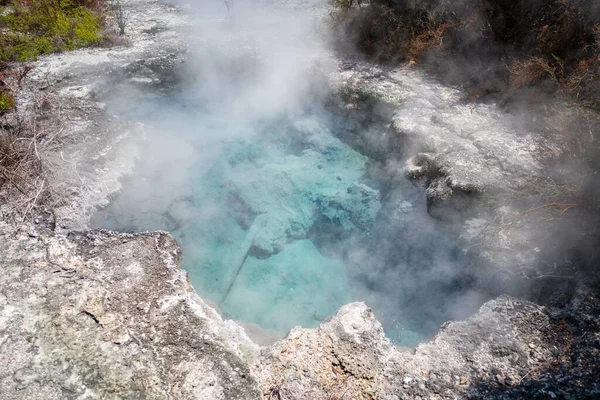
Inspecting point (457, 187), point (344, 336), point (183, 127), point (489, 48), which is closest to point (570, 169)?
point (457, 187)

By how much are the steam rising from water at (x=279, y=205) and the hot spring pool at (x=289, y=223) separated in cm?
1

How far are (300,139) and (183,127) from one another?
1.63 metres

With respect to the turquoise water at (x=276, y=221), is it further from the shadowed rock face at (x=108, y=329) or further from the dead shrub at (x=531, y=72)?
the dead shrub at (x=531, y=72)

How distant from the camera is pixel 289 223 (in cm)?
410

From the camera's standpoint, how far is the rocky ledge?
7.34 ft

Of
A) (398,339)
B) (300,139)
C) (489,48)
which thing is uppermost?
(489,48)

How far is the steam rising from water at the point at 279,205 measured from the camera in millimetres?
3486

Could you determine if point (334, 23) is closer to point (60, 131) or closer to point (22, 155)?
point (60, 131)

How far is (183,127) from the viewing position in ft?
16.1

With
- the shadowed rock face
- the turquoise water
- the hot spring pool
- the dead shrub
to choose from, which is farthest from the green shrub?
the dead shrub

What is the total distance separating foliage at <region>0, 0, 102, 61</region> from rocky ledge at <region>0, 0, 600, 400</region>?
11.6ft

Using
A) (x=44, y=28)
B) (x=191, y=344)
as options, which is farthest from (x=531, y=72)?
(x=44, y=28)

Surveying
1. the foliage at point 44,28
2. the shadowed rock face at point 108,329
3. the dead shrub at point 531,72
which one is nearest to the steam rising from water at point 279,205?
the shadowed rock face at point 108,329

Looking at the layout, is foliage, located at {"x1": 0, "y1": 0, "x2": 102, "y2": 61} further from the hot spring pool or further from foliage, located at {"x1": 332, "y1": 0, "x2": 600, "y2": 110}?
foliage, located at {"x1": 332, "y1": 0, "x2": 600, "y2": 110}
